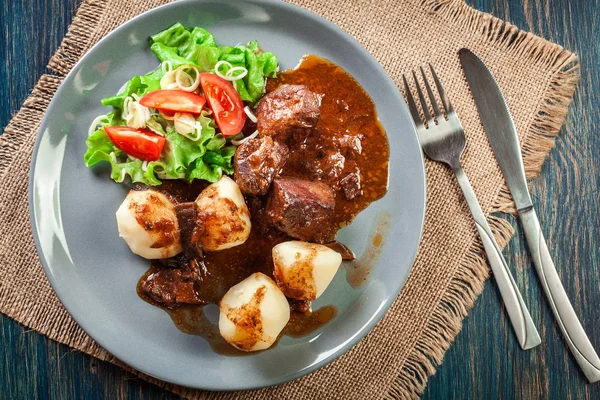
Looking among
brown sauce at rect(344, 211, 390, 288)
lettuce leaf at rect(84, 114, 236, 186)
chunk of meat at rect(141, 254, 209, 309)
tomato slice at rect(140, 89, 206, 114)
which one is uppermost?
tomato slice at rect(140, 89, 206, 114)

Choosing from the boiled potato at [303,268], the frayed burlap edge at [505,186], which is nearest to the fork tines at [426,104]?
the frayed burlap edge at [505,186]

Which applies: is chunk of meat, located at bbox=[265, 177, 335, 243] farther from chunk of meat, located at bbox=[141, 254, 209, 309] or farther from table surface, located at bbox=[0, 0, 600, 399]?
table surface, located at bbox=[0, 0, 600, 399]

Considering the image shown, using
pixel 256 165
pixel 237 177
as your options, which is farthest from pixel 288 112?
pixel 237 177

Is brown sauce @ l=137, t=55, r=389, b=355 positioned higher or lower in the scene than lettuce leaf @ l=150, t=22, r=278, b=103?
lower

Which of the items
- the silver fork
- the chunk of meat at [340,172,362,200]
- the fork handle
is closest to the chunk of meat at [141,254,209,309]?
the chunk of meat at [340,172,362,200]

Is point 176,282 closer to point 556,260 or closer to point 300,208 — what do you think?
point 300,208

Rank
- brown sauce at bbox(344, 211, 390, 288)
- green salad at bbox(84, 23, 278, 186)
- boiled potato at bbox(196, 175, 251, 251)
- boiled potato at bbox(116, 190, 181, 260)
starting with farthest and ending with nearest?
brown sauce at bbox(344, 211, 390, 288) < green salad at bbox(84, 23, 278, 186) < boiled potato at bbox(196, 175, 251, 251) < boiled potato at bbox(116, 190, 181, 260)

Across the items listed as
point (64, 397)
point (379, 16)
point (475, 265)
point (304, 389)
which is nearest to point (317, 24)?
point (379, 16)
